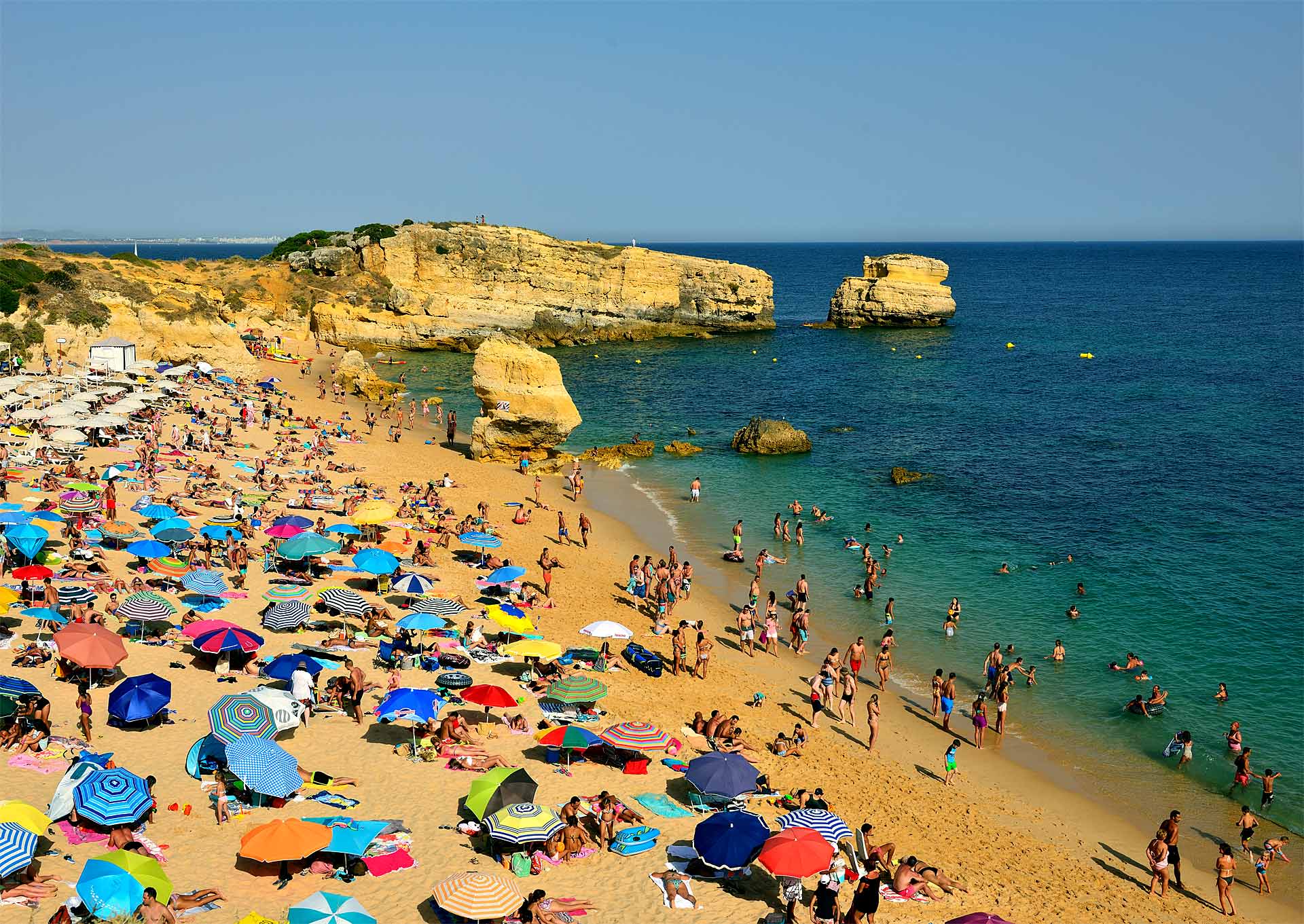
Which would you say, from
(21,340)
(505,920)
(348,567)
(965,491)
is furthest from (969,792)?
(21,340)

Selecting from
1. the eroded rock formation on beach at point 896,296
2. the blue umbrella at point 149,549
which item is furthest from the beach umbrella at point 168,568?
the eroded rock formation on beach at point 896,296

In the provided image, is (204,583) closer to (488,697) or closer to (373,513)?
(373,513)

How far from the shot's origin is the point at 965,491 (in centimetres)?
3769

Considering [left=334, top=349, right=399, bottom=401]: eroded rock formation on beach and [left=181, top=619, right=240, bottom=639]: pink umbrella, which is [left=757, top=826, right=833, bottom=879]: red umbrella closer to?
[left=181, top=619, right=240, bottom=639]: pink umbrella

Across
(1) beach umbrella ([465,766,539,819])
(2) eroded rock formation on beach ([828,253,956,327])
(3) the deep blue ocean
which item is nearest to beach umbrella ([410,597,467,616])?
(1) beach umbrella ([465,766,539,819])

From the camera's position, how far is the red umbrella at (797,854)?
12.6m

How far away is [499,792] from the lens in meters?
13.8

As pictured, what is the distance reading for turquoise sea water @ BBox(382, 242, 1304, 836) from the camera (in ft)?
69.7

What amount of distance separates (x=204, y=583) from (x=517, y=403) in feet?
59.9

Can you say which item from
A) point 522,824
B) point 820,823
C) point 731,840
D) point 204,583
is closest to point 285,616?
point 204,583

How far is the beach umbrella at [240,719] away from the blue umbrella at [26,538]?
8601 millimetres

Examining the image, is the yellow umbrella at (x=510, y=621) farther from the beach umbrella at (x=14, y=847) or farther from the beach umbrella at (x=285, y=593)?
the beach umbrella at (x=14, y=847)

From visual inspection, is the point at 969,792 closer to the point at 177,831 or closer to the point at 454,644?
the point at 454,644

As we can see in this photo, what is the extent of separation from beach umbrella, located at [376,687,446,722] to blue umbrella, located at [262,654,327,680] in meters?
2.25
